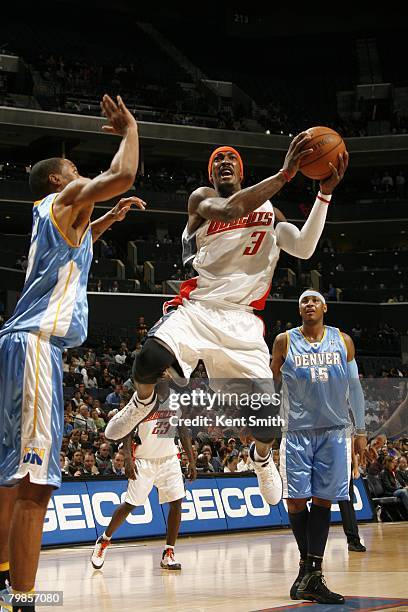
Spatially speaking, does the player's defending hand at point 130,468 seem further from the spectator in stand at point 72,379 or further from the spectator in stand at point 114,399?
the spectator in stand at point 72,379

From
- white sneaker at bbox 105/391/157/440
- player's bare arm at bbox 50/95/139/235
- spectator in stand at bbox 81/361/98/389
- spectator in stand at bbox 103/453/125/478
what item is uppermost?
player's bare arm at bbox 50/95/139/235

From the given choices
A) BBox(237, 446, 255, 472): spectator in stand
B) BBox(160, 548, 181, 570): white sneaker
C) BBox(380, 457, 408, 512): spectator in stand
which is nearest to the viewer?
BBox(160, 548, 181, 570): white sneaker

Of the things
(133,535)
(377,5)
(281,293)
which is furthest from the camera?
(377,5)

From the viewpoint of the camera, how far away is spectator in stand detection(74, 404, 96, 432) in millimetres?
14719

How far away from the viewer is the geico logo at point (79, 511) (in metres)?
10.9

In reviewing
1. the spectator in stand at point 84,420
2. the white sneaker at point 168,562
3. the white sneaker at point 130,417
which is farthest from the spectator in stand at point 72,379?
the white sneaker at point 130,417

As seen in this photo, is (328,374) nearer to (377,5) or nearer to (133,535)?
(133,535)

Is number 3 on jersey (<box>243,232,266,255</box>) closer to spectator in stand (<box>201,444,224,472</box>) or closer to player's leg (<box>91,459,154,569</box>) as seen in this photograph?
player's leg (<box>91,459,154,569</box>)

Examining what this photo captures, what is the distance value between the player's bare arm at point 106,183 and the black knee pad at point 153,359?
1306mm

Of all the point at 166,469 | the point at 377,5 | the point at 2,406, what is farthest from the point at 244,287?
the point at 377,5

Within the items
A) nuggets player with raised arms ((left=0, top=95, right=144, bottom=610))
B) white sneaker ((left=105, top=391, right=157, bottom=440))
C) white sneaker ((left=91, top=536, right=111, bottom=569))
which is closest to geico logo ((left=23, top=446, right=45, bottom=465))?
nuggets player with raised arms ((left=0, top=95, right=144, bottom=610))

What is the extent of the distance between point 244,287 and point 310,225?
0.63 meters

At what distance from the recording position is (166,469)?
9.29m

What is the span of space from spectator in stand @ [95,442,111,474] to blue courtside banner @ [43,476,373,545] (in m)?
1.08
